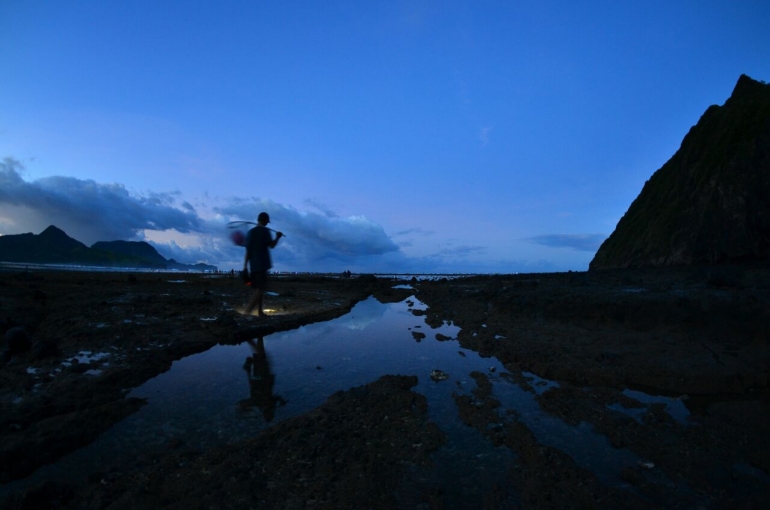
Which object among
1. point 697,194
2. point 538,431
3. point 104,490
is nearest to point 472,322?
point 538,431

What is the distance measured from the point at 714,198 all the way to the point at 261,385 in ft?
122

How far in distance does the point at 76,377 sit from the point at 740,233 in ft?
120

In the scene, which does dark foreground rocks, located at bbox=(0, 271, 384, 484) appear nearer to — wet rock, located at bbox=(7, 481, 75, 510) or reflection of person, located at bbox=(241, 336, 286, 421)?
wet rock, located at bbox=(7, 481, 75, 510)

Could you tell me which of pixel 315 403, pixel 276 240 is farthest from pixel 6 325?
pixel 315 403

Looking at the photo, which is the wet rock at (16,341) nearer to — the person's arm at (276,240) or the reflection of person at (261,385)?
the reflection of person at (261,385)

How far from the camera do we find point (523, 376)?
Result: 8.00 meters

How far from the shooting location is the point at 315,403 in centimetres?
622

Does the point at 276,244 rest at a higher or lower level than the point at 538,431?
higher

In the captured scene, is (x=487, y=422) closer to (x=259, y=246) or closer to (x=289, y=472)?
(x=289, y=472)

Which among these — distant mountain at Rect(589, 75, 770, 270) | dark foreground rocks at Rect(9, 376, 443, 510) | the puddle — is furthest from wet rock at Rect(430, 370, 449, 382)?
distant mountain at Rect(589, 75, 770, 270)

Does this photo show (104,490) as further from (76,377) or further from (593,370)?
(593,370)

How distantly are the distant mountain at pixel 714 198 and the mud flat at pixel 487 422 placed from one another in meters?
20.7

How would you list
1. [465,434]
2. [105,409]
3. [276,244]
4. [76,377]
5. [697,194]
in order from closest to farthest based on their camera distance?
[465,434] → [105,409] → [76,377] → [276,244] → [697,194]

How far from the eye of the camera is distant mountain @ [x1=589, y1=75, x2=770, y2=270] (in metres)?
24.6
